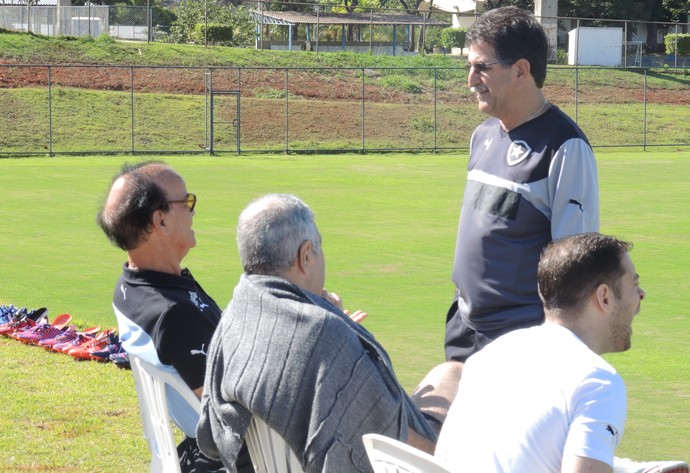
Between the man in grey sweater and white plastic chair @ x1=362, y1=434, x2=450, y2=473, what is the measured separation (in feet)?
1.09

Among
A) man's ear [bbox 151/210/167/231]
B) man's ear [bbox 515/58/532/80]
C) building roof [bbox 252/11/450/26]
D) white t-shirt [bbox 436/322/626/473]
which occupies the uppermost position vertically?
building roof [bbox 252/11/450/26]

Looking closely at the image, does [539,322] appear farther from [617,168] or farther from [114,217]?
[617,168]

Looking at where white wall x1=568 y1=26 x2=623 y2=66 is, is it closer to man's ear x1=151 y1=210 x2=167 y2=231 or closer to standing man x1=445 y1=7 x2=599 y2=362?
standing man x1=445 y1=7 x2=599 y2=362

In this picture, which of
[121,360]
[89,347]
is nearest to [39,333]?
[89,347]

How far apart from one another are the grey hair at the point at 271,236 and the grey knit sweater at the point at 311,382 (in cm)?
10

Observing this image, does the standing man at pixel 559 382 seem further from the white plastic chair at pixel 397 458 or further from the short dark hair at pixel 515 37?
the short dark hair at pixel 515 37

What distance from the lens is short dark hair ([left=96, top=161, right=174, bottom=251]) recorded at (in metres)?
4.45

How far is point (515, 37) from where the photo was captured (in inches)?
173

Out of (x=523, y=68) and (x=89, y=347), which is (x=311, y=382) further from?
(x=89, y=347)

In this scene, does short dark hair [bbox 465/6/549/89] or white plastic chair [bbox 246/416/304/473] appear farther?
short dark hair [bbox 465/6/549/89]

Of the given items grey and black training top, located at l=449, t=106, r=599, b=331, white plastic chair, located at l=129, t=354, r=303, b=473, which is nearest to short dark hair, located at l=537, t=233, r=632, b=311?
grey and black training top, located at l=449, t=106, r=599, b=331

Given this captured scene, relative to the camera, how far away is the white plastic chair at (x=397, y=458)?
284cm

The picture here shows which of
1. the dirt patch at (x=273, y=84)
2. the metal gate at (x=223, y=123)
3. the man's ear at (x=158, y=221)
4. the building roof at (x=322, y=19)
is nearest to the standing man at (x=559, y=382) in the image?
the man's ear at (x=158, y=221)

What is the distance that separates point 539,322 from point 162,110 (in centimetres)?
3743
